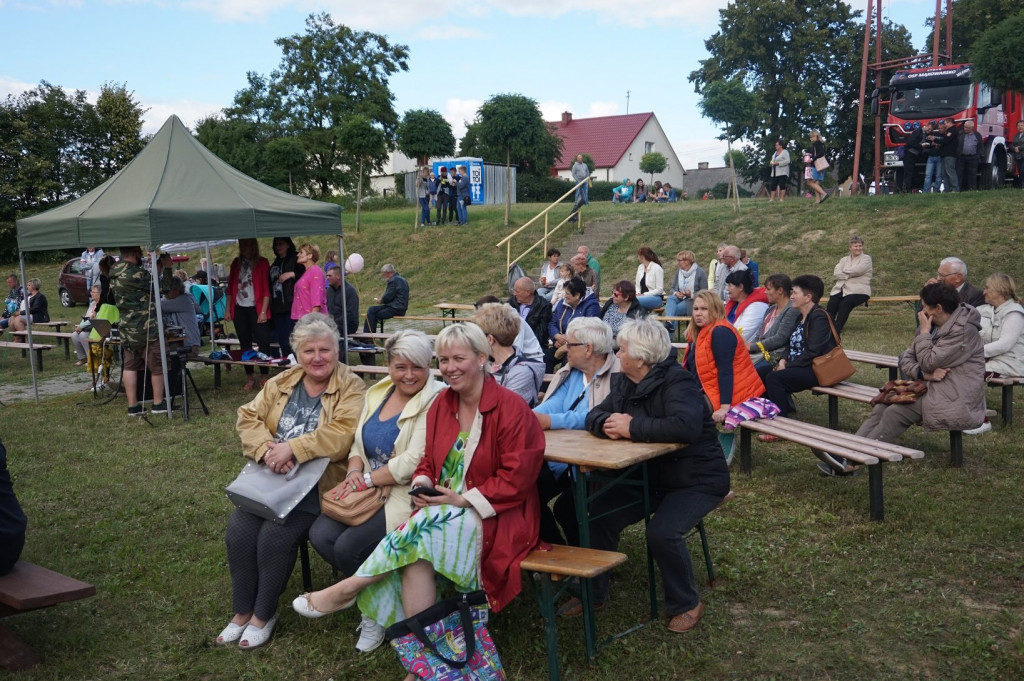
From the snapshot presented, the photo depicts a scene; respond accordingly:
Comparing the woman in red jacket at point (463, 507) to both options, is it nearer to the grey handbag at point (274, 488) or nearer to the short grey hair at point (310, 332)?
the grey handbag at point (274, 488)

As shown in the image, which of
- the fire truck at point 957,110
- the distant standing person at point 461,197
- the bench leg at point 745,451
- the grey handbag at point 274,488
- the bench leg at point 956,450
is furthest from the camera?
the distant standing person at point 461,197

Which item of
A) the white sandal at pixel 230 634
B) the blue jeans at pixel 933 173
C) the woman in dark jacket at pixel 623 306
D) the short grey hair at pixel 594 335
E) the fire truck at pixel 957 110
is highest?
the fire truck at pixel 957 110

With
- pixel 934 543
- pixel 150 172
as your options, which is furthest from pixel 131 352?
pixel 934 543

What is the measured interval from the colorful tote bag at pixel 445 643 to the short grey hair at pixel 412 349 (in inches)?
42.6

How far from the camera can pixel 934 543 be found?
4.54 meters

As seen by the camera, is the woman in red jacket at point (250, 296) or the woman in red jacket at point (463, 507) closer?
the woman in red jacket at point (463, 507)

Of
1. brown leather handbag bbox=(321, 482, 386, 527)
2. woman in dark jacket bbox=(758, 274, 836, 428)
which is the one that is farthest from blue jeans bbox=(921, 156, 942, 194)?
brown leather handbag bbox=(321, 482, 386, 527)

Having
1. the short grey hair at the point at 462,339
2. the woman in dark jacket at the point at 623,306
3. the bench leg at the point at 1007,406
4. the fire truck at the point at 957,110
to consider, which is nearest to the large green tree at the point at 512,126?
the fire truck at the point at 957,110

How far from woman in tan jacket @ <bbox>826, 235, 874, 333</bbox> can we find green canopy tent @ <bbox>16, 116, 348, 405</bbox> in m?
6.59

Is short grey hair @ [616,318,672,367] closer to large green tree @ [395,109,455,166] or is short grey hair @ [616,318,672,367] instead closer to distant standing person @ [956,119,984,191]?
distant standing person @ [956,119,984,191]

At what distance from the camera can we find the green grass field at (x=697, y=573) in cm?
353

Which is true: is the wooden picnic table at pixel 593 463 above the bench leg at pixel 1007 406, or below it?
above

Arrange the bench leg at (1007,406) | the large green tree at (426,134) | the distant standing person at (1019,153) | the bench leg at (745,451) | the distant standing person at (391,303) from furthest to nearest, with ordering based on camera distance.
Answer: the large green tree at (426,134) → the distant standing person at (1019,153) → the distant standing person at (391,303) → the bench leg at (1007,406) → the bench leg at (745,451)

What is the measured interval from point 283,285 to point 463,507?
7289 millimetres
